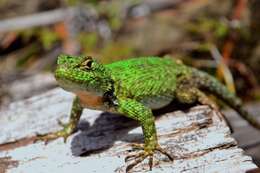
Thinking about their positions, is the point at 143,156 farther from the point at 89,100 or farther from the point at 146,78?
the point at 146,78

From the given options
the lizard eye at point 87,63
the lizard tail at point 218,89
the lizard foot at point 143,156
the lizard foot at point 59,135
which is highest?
the lizard eye at point 87,63

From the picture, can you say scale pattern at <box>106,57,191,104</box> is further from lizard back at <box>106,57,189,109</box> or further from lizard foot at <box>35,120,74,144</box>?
lizard foot at <box>35,120,74,144</box>

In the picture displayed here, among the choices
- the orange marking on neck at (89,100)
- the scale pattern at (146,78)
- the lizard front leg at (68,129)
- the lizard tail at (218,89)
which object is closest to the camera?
the orange marking on neck at (89,100)

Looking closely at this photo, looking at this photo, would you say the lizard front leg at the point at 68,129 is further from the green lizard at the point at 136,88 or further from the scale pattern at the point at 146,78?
the scale pattern at the point at 146,78

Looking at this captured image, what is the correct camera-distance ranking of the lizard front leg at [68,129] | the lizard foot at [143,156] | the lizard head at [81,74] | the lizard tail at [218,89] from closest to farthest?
the lizard head at [81,74] < the lizard foot at [143,156] < the lizard front leg at [68,129] < the lizard tail at [218,89]

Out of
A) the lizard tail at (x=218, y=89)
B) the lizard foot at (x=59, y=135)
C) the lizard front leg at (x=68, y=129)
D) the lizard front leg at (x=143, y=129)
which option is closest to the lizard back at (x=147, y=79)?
the lizard front leg at (x=143, y=129)

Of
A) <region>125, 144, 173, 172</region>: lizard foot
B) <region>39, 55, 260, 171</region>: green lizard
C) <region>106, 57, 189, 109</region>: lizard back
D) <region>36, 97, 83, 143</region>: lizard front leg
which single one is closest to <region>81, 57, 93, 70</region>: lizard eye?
<region>39, 55, 260, 171</region>: green lizard

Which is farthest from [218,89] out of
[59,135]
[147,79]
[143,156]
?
[59,135]
